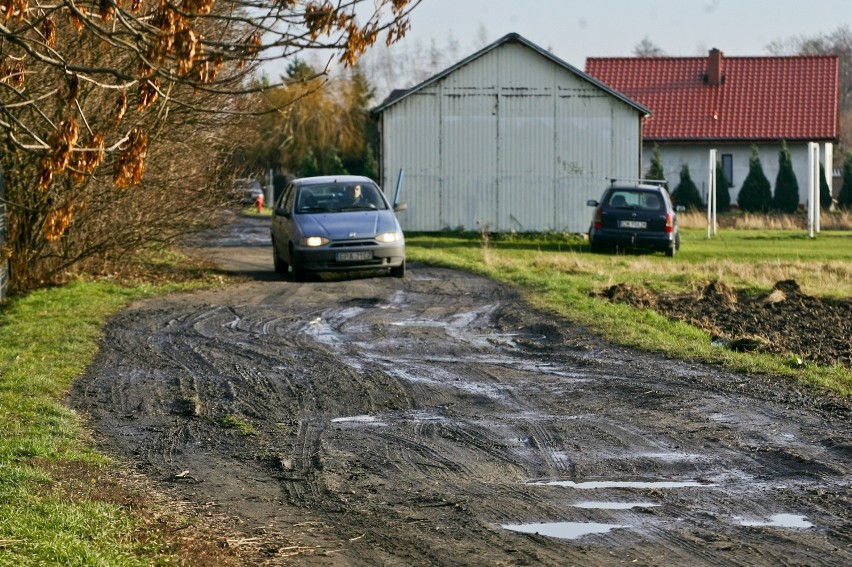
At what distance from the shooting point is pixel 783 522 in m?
6.52

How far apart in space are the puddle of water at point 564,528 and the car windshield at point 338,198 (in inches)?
638

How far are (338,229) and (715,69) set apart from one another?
42214 millimetres

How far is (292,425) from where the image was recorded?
374 inches

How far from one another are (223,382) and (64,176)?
836 cm

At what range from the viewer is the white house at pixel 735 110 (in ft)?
188

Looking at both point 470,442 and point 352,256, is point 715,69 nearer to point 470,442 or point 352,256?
point 352,256

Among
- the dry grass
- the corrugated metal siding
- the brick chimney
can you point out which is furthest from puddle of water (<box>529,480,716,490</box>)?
the brick chimney

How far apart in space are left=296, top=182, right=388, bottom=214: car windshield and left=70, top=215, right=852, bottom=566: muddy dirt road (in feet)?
23.6

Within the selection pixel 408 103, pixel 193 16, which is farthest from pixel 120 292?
pixel 408 103

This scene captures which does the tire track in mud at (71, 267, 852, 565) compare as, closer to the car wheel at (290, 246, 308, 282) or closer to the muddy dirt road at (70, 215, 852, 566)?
the muddy dirt road at (70, 215, 852, 566)

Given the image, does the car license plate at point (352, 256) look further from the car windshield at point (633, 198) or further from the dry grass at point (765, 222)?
the dry grass at point (765, 222)

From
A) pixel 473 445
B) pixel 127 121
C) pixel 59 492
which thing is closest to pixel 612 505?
pixel 473 445

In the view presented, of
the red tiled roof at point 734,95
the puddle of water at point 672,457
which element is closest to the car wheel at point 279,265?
the puddle of water at point 672,457

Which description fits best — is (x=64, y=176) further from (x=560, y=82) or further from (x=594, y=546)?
(x=560, y=82)
